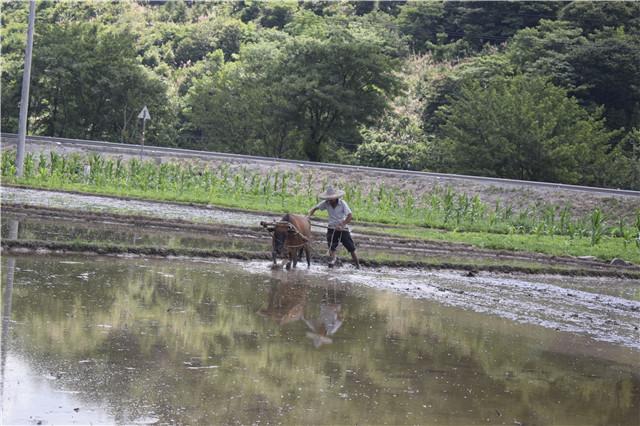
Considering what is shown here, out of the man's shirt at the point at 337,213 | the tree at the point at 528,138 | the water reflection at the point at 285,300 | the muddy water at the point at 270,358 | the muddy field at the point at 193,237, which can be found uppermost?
the tree at the point at 528,138

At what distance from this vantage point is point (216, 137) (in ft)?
200

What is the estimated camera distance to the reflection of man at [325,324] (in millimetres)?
12484

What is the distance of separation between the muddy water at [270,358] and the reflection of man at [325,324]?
0.03 m

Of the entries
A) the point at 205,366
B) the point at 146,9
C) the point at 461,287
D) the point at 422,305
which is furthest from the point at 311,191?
the point at 146,9

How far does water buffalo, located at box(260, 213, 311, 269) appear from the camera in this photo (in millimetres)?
18409

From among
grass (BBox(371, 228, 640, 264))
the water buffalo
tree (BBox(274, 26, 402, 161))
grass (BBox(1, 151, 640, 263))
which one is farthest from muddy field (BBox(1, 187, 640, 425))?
tree (BBox(274, 26, 402, 161))

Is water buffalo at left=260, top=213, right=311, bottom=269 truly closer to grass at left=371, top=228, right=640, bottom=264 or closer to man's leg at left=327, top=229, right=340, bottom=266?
man's leg at left=327, top=229, right=340, bottom=266

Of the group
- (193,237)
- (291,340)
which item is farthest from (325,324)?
(193,237)

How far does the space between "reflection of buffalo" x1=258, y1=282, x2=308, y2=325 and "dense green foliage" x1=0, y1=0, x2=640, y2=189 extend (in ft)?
116

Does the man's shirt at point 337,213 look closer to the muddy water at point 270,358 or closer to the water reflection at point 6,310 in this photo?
the muddy water at point 270,358

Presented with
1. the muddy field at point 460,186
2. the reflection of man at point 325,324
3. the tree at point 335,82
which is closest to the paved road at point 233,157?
the muddy field at point 460,186

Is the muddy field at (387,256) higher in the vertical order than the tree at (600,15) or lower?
lower

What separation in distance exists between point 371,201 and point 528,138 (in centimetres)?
1574

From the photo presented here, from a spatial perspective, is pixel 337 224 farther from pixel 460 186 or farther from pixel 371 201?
pixel 460 186
